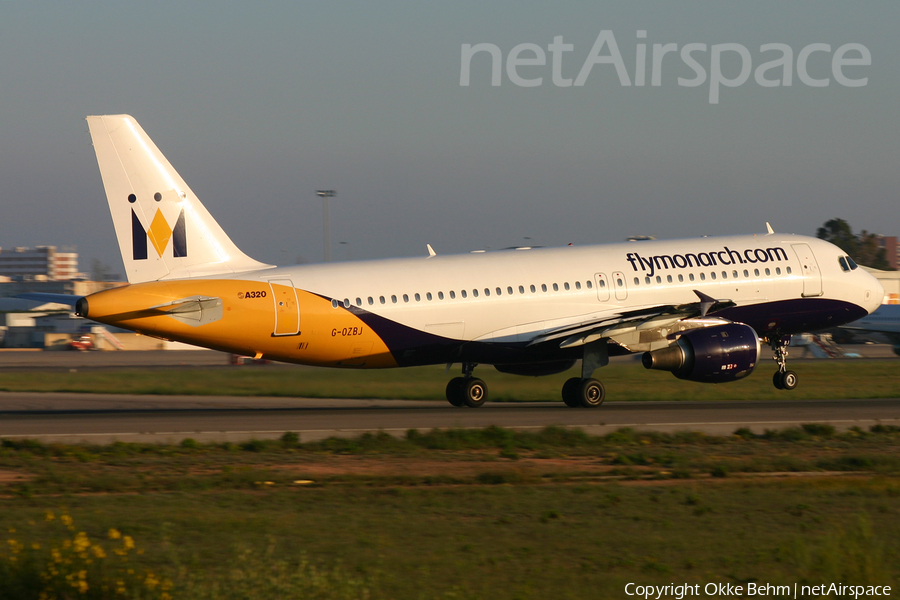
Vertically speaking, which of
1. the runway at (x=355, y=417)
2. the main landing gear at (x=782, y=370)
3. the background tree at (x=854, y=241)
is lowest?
the runway at (x=355, y=417)

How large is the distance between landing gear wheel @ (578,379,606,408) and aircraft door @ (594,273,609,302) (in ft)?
8.96

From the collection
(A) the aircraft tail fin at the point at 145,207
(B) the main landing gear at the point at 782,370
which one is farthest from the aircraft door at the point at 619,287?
(A) the aircraft tail fin at the point at 145,207

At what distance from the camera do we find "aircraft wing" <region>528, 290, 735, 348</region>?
93.3ft

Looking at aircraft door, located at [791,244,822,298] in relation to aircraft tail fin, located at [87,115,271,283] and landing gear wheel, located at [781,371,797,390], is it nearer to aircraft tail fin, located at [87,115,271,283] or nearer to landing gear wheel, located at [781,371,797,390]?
landing gear wheel, located at [781,371,797,390]

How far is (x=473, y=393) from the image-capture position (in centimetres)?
3025

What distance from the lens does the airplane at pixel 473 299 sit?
2569cm

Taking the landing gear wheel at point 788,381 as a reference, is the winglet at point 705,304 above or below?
above

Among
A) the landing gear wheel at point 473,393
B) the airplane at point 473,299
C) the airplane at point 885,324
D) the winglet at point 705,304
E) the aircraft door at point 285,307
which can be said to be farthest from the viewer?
the airplane at point 885,324

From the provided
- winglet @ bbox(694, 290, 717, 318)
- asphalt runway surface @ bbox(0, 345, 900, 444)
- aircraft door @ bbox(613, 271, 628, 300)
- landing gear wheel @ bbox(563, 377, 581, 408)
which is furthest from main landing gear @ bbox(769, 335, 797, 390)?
landing gear wheel @ bbox(563, 377, 581, 408)

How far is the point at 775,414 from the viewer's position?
88.1 ft

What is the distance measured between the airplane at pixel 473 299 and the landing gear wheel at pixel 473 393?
0.05 meters

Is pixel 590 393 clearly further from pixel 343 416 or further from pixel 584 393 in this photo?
pixel 343 416

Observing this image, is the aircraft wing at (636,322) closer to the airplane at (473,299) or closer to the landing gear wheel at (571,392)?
the airplane at (473,299)

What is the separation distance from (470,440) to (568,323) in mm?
9932
